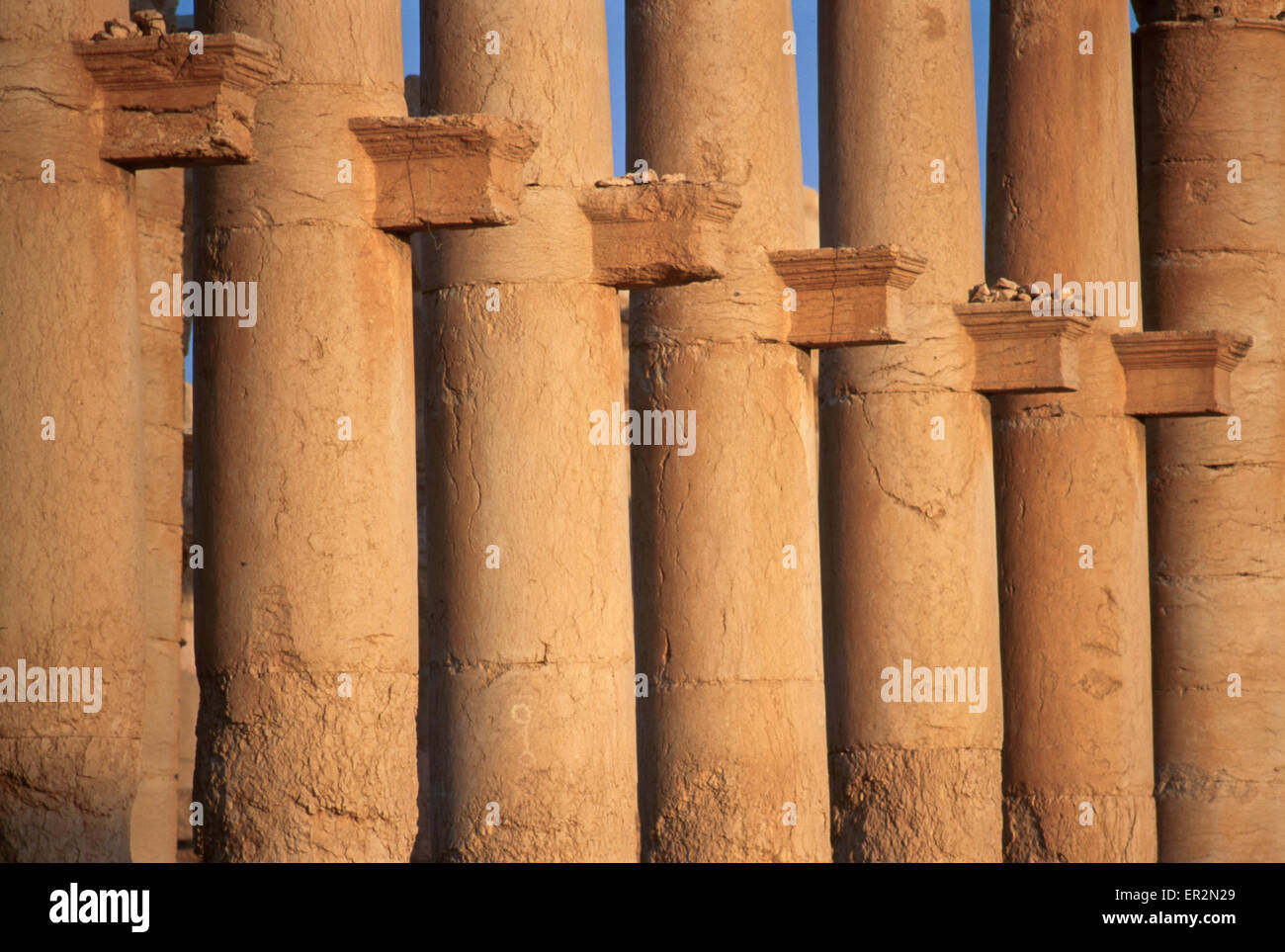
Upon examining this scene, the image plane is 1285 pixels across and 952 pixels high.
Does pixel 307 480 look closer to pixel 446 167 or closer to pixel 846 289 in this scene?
pixel 446 167

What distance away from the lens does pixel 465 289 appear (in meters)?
17.0

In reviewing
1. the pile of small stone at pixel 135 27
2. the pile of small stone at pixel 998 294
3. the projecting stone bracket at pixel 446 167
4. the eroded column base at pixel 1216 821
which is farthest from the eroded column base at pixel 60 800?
the eroded column base at pixel 1216 821

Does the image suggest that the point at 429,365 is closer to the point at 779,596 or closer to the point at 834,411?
the point at 779,596

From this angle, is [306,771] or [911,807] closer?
[306,771]

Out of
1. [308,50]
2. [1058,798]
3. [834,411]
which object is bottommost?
[1058,798]

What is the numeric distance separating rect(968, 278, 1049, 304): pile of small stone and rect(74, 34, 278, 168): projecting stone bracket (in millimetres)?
10995

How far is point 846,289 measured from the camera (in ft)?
65.6

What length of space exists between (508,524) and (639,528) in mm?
3803

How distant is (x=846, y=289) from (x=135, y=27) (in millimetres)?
7944

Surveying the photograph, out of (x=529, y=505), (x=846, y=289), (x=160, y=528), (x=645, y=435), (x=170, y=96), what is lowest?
(x=529, y=505)

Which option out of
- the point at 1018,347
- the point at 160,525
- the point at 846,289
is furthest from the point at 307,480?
the point at 1018,347

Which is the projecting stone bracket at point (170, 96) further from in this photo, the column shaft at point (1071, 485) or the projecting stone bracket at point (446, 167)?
the column shaft at point (1071, 485)
